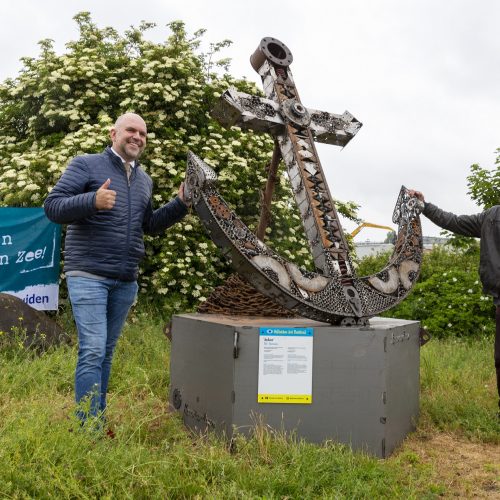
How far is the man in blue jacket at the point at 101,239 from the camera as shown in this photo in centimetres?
340

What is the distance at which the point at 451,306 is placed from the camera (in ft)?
30.6

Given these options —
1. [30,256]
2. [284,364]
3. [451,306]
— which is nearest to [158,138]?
[30,256]

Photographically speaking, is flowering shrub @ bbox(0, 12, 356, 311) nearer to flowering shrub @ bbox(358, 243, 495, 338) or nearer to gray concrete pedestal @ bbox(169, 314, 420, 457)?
flowering shrub @ bbox(358, 243, 495, 338)

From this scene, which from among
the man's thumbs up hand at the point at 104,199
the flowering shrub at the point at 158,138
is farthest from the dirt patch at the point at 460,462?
the flowering shrub at the point at 158,138

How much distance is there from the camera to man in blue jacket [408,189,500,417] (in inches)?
172

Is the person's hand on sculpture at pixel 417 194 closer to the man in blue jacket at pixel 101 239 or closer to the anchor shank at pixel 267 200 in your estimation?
the anchor shank at pixel 267 200

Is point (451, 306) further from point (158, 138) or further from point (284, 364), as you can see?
point (284, 364)

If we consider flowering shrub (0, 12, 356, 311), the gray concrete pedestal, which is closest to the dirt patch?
the gray concrete pedestal

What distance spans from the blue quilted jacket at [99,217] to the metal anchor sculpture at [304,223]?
1.43 ft

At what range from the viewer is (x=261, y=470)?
2.98 metres

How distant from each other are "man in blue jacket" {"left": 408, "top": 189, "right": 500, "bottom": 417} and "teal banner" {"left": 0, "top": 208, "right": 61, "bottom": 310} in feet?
14.9

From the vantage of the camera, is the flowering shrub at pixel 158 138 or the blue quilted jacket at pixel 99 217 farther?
the flowering shrub at pixel 158 138

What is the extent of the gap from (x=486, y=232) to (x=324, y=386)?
177cm

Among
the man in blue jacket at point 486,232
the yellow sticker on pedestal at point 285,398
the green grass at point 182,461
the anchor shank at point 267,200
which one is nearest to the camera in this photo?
the green grass at point 182,461
